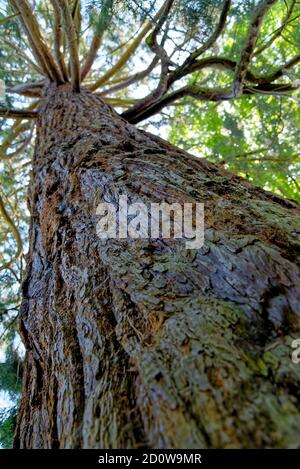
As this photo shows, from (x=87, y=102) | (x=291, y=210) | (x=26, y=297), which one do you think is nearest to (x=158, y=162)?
(x=291, y=210)

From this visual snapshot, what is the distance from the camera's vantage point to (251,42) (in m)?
2.09

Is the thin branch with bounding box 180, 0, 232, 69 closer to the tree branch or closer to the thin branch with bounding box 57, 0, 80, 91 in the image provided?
the tree branch

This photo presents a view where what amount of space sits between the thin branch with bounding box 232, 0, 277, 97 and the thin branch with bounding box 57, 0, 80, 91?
105 cm

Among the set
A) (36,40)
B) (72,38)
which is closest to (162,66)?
(72,38)

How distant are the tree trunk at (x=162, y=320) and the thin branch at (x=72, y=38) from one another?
113cm

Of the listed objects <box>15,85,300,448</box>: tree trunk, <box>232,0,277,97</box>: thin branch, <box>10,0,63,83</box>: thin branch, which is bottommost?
<box>15,85,300,448</box>: tree trunk

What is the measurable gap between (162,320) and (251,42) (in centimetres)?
192

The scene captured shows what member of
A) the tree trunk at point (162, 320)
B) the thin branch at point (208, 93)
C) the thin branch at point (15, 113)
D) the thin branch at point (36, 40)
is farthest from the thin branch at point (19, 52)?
the tree trunk at point (162, 320)

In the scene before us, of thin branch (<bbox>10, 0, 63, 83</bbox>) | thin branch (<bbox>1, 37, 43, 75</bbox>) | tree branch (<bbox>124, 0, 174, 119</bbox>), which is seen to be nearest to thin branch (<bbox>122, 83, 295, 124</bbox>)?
tree branch (<bbox>124, 0, 174, 119</bbox>)

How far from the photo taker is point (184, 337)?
0.71 metres

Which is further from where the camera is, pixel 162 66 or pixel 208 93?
pixel 208 93

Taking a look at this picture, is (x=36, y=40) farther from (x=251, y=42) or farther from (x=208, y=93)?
(x=251, y=42)

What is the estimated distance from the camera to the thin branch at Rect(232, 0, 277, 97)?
1808 millimetres

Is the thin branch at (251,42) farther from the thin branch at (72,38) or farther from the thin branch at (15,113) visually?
the thin branch at (15,113)
